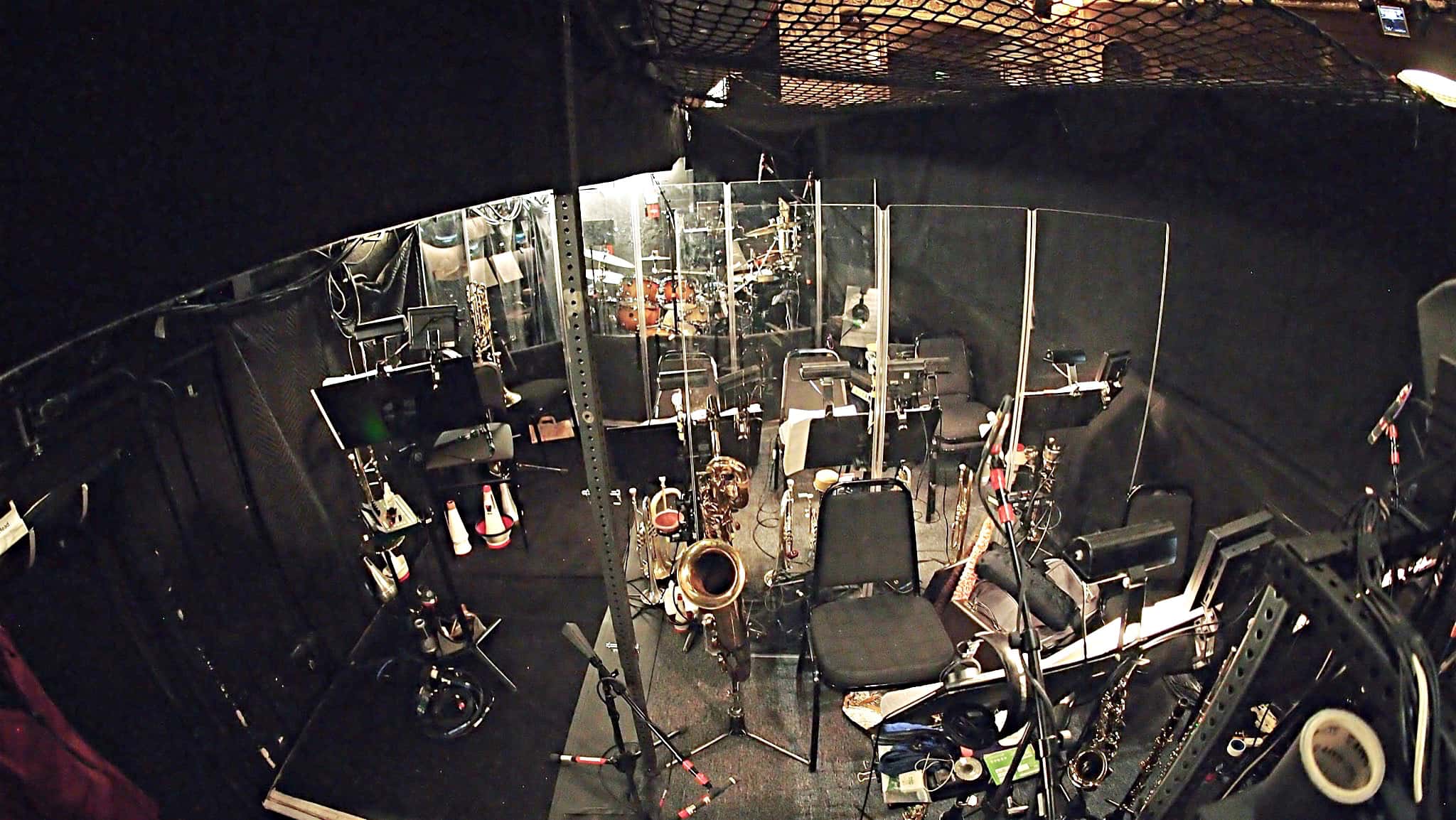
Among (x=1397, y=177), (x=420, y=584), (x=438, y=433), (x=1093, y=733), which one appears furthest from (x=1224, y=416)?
(x=420, y=584)

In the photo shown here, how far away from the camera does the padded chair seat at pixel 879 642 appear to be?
7.74 feet

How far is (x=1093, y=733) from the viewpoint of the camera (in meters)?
2.55

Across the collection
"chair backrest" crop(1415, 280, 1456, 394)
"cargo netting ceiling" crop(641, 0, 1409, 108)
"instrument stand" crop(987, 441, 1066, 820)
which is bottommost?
"instrument stand" crop(987, 441, 1066, 820)

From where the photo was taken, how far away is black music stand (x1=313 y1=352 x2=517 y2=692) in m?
2.37

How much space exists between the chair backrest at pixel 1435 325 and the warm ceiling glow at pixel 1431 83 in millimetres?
623

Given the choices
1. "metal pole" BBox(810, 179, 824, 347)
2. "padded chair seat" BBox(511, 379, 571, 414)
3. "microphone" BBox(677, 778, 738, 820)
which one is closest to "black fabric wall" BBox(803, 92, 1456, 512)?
"metal pole" BBox(810, 179, 824, 347)

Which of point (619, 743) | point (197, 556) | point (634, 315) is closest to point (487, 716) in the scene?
point (619, 743)

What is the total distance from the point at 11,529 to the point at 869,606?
245 centimetres

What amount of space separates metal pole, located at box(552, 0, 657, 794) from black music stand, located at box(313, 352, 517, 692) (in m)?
0.80

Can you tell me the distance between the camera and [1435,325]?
156 cm

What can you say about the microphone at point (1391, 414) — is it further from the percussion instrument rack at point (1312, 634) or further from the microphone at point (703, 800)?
the microphone at point (703, 800)

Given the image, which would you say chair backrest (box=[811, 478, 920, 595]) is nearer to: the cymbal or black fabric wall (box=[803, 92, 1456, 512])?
black fabric wall (box=[803, 92, 1456, 512])

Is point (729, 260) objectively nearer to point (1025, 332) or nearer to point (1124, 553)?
point (1025, 332)

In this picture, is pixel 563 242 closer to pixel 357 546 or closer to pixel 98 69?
pixel 98 69
